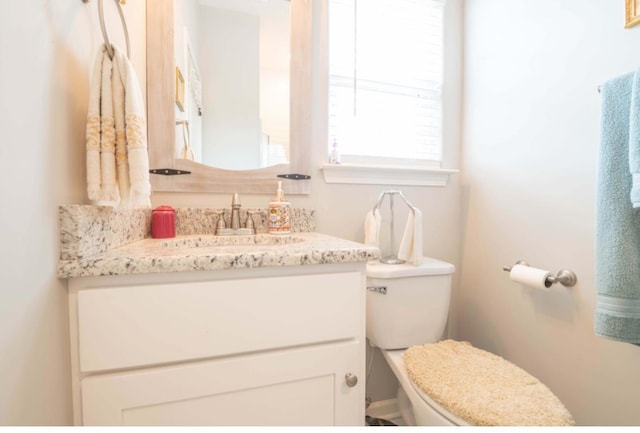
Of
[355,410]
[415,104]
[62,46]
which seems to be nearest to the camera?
[62,46]

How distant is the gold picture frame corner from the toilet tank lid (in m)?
0.96

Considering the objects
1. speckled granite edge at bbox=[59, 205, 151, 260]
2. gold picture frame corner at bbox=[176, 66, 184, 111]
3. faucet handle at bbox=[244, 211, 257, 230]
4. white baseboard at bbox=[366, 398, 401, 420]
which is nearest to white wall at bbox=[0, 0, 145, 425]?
speckled granite edge at bbox=[59, 205, 151, 260]

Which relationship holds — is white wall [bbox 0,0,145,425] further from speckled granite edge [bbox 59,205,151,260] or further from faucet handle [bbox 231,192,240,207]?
faucet handle [bbox 231,192,240,207]

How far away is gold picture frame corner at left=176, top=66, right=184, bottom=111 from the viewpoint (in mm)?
1056

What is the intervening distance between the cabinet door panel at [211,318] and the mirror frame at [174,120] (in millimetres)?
596

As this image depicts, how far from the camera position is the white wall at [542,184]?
0.87 m

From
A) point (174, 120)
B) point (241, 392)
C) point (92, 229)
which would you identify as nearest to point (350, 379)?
point (241, 392)

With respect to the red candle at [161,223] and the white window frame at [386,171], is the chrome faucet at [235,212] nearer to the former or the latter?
the red candle at [161,223]

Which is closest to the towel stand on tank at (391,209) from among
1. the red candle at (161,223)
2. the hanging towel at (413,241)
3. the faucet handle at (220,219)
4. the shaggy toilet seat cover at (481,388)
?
the hanging towel at (413,241)

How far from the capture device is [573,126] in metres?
0.94

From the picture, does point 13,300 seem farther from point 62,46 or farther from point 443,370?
point 443,370

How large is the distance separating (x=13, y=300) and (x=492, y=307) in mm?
1515
